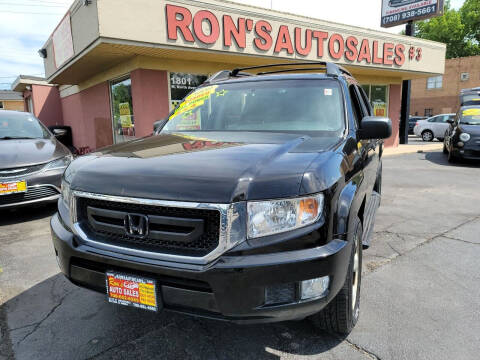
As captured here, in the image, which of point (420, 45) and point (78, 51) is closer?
point (78, 51)

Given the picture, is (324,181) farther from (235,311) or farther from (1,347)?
(1,347)

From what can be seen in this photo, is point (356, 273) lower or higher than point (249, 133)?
lower

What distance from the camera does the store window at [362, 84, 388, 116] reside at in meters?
15.0

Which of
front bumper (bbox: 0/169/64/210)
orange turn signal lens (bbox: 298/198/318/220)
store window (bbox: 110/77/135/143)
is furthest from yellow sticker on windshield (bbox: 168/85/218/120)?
store window (bbox: 110/77/135/143)

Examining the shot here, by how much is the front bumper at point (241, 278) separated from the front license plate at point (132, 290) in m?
0.04

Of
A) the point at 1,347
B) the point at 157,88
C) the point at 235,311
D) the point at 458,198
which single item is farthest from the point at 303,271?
the point at 157,88

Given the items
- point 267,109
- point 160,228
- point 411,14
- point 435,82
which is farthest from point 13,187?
point 435,82

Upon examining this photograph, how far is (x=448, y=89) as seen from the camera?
38.5 m

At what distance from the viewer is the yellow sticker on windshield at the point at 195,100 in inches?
136

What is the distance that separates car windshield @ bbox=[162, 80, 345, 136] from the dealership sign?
16429 mm

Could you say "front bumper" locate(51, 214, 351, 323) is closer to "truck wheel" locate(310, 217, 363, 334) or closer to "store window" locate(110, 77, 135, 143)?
"truck wheel" locate(310, 217, 363, 334)

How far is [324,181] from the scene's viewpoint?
178 centimetres

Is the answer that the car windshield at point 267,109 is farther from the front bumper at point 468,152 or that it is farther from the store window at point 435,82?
the store window at point 435,82

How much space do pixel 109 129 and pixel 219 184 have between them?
10.5 metres
